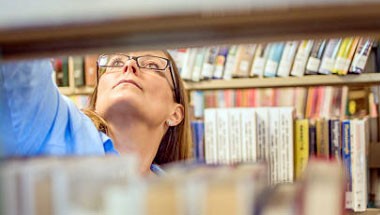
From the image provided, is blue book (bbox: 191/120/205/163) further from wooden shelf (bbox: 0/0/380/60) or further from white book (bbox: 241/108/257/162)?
Result: wooden shelf (bbox: 0/0/380/60)

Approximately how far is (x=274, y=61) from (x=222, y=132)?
0.33 meters

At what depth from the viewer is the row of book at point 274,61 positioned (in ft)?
6.45

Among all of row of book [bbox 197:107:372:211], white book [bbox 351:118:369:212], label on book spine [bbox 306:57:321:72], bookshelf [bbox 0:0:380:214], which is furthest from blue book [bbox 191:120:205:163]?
bookshelf [bbox 0:0:380:214]

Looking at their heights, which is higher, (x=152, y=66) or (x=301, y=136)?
(x=152, y=66)

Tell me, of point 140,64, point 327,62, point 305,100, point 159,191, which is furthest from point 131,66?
point 305,100

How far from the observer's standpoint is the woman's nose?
3.44 feet

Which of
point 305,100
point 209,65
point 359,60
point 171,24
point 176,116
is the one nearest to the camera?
point 171,24

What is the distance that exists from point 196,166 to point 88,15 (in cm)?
14

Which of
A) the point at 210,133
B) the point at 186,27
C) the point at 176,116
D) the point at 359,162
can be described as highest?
the point at 186,27

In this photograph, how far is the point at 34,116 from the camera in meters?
0.56

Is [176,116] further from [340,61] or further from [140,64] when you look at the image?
[340,61]

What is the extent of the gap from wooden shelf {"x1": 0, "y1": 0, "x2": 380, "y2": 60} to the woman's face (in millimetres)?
543

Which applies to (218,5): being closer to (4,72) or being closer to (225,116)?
(4,72)

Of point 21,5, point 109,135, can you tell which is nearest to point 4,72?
point 21,5
